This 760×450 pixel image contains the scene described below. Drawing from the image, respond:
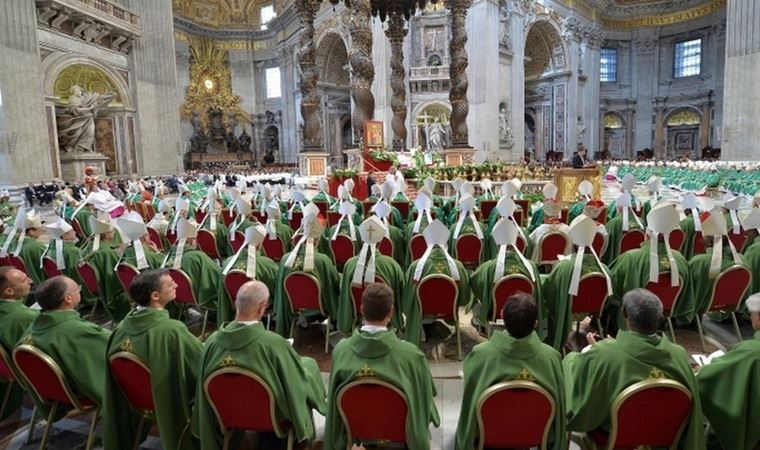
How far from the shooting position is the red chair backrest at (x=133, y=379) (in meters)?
2.57

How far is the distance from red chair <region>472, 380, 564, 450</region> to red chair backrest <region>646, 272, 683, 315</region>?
2377 millimetres

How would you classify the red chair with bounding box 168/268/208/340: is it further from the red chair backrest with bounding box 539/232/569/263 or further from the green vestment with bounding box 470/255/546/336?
the red chair backrest with bounding box 539/232/569/263

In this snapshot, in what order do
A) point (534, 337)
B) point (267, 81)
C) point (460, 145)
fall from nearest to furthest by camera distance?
point (534, 337) → point (460, 145) → point (267, 81)

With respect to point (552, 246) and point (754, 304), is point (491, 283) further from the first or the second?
point (754, 304)

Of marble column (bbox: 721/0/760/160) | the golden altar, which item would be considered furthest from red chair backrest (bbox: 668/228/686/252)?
marble column (bbox: 721/0/760/160)

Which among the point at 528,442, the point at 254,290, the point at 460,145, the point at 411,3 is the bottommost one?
the point at 528,442

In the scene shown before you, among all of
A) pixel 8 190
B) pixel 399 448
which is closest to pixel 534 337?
pixel 399 448

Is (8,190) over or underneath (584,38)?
underneath

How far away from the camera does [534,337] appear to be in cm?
234

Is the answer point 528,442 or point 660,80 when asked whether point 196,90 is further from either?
point 528,442

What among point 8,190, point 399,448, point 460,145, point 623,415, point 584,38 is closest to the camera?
point 623,415

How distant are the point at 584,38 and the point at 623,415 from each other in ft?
118

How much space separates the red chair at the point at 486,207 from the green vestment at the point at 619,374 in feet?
19.9

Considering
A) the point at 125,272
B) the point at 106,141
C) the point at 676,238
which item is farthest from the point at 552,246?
the point at 106,141
